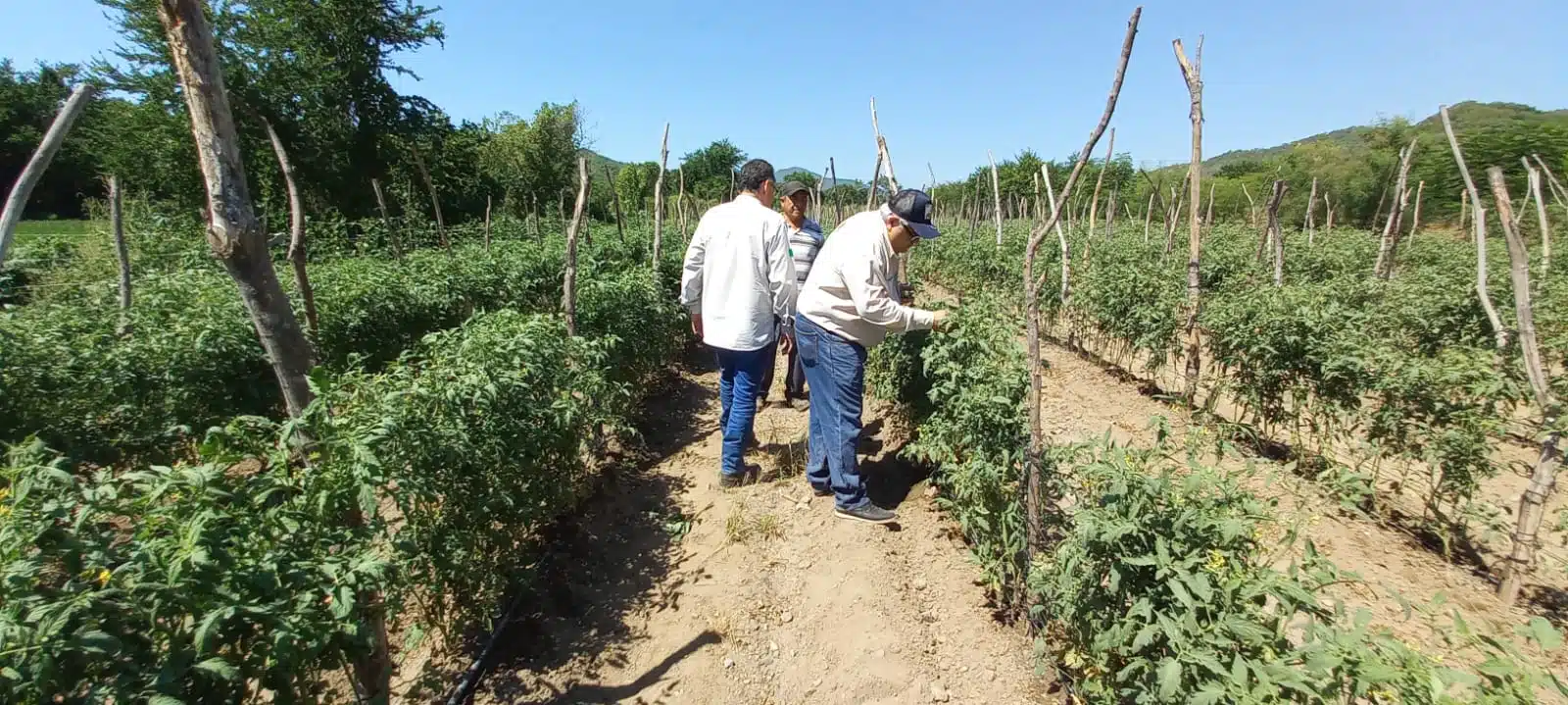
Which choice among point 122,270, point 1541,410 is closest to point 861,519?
point 1541,410

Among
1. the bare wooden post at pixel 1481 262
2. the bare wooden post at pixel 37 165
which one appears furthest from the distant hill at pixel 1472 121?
the bare wooden post at pixel 37 165

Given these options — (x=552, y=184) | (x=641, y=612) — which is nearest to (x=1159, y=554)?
(x=641, y=612)

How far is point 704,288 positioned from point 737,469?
1170 millimetres

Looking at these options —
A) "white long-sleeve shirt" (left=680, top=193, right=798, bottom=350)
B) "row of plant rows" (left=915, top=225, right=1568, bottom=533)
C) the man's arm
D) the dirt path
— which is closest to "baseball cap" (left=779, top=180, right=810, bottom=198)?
"white long-sleeve shirt" (left=680, top=193, right=798, bottom=350)

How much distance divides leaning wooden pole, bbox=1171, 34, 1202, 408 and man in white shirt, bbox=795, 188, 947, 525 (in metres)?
3.52

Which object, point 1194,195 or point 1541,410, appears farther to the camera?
point 1194,195

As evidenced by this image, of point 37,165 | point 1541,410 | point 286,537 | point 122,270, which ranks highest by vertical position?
point 37,165

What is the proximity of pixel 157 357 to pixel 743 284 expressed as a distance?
3.50 metres

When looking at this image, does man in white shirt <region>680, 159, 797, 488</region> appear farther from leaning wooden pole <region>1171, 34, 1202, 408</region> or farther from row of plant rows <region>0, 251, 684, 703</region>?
leaning wooden pole <region>1171, 34, 1202, 408</region>

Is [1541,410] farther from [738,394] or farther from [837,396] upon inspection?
[738,394]

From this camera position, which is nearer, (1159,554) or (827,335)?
(1159,554)

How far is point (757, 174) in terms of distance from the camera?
4.04 m

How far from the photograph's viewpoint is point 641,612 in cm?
309

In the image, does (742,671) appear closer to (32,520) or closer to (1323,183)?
(32,520)
